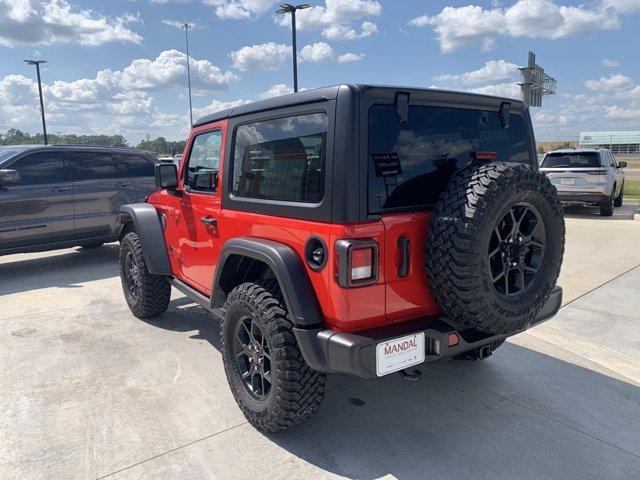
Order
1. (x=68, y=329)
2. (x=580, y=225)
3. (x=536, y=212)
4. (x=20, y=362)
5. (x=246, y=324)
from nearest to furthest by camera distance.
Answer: (x=536, y=212) < (x=246, y=324) < (x=20, y=362) < (x=68, y=329) < (x=580, y=225)

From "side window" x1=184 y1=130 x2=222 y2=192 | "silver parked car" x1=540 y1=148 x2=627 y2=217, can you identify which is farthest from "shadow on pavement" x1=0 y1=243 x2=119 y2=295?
"silver parked car" x1=540 y1=148 x2=627 y2=217

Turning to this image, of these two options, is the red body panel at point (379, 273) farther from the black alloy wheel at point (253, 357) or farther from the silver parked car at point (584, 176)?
the silver parked car at point (584, 176)

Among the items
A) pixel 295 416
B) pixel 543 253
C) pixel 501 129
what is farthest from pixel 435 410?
pixel 501 129

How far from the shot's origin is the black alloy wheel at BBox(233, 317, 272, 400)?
280cm

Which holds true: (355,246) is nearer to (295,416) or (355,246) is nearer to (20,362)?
(295,416)

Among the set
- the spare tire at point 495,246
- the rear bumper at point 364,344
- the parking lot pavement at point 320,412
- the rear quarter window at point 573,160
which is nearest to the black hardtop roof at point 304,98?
the spare tire at point 495,246

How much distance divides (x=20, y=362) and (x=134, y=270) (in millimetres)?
1270

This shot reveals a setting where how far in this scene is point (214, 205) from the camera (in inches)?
135

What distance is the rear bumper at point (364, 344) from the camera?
2.27 m

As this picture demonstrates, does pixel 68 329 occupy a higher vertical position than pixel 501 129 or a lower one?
lower

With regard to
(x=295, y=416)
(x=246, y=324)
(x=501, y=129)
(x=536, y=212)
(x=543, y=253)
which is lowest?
A: (x=295, y=416)

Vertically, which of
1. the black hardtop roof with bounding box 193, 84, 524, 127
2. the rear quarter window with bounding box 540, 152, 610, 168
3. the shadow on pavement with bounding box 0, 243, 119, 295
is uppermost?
the black hardtop roof with bounding box 193, 84, 524, 127

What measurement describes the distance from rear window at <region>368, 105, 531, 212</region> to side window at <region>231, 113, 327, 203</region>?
0.27m

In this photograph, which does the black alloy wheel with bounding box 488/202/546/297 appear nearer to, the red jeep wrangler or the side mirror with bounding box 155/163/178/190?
the red jeep wrangler
